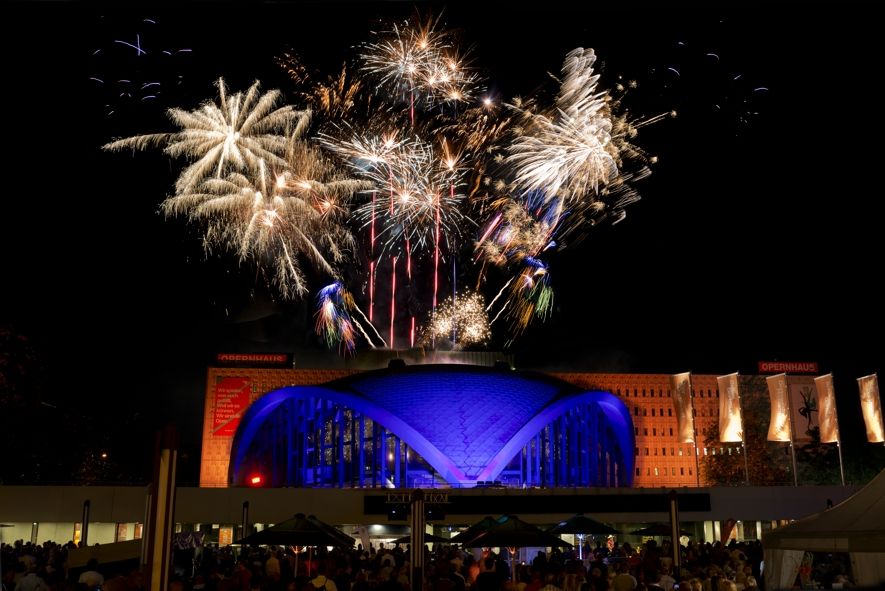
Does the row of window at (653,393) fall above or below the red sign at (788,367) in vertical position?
below

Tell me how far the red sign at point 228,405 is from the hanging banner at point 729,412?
107 feet

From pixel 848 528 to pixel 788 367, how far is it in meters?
63.4

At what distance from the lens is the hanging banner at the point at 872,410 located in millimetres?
51625

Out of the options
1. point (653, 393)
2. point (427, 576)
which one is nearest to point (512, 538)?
point (427, 576)

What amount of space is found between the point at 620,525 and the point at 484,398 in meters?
12.7

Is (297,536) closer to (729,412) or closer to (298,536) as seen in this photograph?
(298,536)

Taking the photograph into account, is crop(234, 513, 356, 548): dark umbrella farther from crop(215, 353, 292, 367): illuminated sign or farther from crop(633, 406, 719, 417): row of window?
crop(633, 406, 719, 417): row of window

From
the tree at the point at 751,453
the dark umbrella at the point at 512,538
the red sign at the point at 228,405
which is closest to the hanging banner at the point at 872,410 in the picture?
the tree at the point at 751,453

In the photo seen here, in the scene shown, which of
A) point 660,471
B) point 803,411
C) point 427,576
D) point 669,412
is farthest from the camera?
point 669,412

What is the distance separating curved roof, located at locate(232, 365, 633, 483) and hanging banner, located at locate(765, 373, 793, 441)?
35.6 ft

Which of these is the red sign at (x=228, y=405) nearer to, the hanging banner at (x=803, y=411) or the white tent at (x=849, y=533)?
the hanging banner at (x=803, y=411)

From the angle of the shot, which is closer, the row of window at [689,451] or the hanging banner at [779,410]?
the hanging banner at [779,410]

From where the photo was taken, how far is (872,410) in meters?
52.1

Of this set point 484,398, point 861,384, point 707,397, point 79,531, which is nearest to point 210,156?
point 79,531
